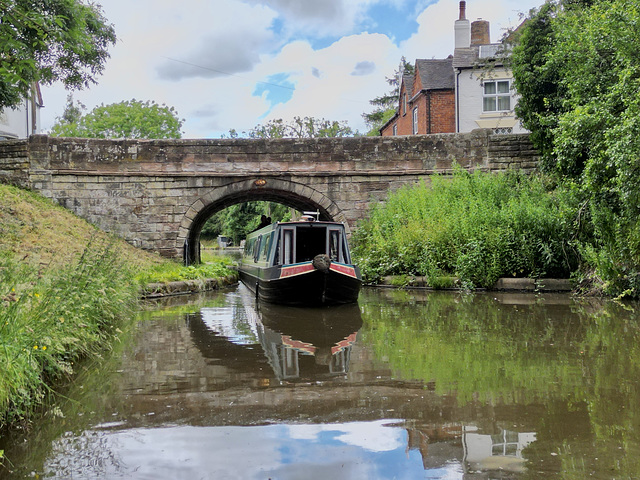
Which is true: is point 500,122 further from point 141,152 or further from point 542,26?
point 141,152

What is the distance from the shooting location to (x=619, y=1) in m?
9.66

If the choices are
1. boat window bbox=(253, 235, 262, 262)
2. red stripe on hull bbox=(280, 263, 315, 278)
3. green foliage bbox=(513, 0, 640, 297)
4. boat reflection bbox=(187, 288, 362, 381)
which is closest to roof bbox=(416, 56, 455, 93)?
green foliage bbox=(513, 0, 640, 297)

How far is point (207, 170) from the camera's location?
15312mm

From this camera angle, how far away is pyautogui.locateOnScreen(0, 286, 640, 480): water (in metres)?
2.92

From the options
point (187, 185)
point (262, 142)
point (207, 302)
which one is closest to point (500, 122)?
point (262, 142)

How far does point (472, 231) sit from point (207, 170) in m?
6.93

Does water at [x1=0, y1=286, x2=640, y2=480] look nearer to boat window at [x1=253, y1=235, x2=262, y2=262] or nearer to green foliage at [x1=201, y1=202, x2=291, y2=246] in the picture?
boat window at [x1=253, y1=235, x2=262, y2=262]

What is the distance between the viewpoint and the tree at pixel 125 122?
1778 inches

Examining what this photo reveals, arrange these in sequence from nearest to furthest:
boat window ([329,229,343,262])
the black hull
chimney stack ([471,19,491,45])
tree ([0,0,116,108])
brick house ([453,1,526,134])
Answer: tree ([0,0,116,108])
the black hull
boat window ([329,229,343,262])
brick house ([453,1,526,134])
chimney stack ([471,19,491,45])

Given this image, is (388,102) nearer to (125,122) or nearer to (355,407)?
(125,122)

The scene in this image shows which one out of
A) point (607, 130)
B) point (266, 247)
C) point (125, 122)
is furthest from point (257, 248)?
point (125, 122)

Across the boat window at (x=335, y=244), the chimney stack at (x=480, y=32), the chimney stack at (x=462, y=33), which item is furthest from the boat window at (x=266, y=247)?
the chimney stack at (x=480, y=32)

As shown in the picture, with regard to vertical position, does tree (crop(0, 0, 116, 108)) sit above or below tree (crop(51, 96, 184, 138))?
below

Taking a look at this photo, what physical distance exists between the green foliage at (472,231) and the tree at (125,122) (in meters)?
34.2
